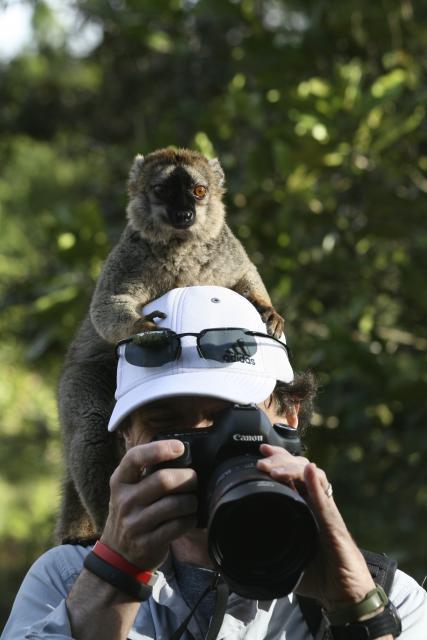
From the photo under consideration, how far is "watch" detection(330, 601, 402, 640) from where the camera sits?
6.72ft

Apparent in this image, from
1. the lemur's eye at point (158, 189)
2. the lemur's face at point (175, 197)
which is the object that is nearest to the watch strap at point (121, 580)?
the lemur's face at point (175, 197)

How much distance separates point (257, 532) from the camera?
6.75ft

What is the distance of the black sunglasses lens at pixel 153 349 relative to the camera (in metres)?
2.45

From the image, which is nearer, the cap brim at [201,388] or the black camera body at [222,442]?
the black camera body at [222,442]

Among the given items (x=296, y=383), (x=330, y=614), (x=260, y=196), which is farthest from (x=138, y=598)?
(x=260, y=196)

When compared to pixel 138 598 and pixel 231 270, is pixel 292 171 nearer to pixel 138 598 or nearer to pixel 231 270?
pixel 231 270

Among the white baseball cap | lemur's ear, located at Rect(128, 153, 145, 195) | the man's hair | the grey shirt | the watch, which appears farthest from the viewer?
lemur's ear, located at Rect(128, 153, 145, 195)

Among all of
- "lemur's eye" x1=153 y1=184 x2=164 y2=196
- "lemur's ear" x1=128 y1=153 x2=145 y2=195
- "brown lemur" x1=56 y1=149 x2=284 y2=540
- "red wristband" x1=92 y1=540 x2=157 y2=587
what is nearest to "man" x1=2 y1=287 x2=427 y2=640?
"red wristband" x1=92 y1=540 x2=157 y2=587

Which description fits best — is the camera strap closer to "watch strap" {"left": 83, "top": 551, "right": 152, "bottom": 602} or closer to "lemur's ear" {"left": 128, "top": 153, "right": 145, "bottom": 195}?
"watch strap" {"left": 83, "top": 551, "right": 152, "bottom": 602}

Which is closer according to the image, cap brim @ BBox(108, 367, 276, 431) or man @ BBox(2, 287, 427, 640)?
man @ BBox(2, 287, 427, 640)

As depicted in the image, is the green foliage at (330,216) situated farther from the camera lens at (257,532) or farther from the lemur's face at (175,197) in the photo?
the camera lens at (257,532)

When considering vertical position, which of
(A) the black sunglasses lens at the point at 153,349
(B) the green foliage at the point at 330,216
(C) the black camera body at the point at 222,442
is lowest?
(B) the green foliage at the point at 330,216

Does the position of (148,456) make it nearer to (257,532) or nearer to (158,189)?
(257,532)

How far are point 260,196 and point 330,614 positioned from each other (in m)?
4.09
